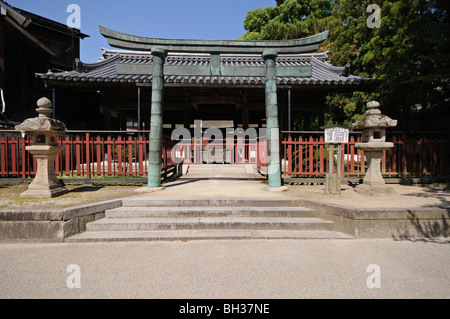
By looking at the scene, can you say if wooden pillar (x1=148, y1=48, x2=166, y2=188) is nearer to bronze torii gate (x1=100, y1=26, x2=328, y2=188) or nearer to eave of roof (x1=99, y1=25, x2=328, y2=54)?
bronze torii gate (x1=100, y1=26, x2=328, y2=188)

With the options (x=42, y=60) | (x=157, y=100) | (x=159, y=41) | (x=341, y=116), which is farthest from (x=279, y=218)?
(x=42, y=60)

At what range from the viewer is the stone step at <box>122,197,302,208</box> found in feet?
14.9

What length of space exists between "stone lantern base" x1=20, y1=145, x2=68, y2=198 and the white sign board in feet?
20.7

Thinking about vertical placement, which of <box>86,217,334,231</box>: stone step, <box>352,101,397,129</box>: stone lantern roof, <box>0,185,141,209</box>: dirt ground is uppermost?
<box>352,101,397,129</box>: stone lantern roof

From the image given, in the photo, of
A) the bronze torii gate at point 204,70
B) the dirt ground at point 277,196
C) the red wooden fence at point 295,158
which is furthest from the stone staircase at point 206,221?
the red wooden fence at point 295,158

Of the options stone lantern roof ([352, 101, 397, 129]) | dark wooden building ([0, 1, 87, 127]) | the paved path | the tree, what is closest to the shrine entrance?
the tree

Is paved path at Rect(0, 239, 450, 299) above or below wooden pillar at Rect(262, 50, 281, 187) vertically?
below

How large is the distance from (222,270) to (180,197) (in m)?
2.29

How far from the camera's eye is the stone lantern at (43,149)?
475 centimetres

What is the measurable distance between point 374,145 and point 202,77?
6.62 m

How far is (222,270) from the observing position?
266 cm

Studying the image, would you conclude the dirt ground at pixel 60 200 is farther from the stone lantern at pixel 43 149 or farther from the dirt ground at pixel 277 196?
the stone lantern at pixel 43 149

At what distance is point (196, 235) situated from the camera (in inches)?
145

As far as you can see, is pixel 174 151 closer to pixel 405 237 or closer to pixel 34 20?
pixel 405 237
